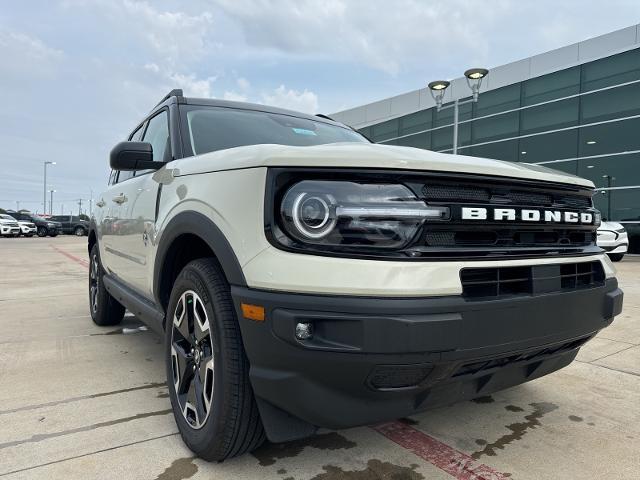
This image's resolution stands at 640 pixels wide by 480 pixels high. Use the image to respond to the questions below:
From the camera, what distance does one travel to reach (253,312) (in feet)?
5.31

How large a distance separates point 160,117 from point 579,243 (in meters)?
2.64

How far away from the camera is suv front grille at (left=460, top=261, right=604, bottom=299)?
1.61 metres

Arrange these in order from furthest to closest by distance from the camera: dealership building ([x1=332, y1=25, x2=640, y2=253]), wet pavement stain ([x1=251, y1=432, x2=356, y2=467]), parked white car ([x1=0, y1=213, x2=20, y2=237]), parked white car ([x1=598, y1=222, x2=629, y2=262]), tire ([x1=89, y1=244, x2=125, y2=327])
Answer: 1. parked white car ([x1=0, y1=213, x2=20, y2=237])
2. dealership building ([x1=332, y1=25, x2=640, y2=253])
3. parked white car ([x1=598, y1=222, x2=629, y2=262])
4. tire ([x1=89, y1=244, x2=125, y2=327])
5. wet pavement stain ([x1=251, y1=432, x2=356, y2=467])

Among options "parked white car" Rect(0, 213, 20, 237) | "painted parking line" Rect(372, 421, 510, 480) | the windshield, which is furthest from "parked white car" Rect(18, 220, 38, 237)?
"painted parking line" Rect(372, 421, 510, 480)

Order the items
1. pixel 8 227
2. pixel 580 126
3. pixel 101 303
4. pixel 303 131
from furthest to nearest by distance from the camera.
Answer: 1. pixel 8 227
2. pixel 580 126
3. pixel 101 303
4. pixel 303 131

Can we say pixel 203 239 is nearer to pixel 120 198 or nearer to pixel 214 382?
pixel 214 382

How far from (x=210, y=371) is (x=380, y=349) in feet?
2.66

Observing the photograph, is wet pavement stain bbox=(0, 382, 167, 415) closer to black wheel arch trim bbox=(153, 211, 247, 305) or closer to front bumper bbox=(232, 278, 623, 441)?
black wheel arch trim bbox=(153, 211, 247, 305)

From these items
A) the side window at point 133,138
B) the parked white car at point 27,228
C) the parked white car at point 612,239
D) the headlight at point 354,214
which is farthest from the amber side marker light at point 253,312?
the parked white car at point 27,228

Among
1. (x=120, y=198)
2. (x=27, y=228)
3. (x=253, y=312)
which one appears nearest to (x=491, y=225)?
(x=253, y=312)

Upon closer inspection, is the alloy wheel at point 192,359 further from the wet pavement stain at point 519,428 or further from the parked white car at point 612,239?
the parked white car at point 612,239

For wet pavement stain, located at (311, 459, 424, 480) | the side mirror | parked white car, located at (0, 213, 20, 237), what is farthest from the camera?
parked white car, located at (0, 213, 20, 237)

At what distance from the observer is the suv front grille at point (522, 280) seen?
1609mm

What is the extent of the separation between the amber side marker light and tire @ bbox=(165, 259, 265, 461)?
151 mm
